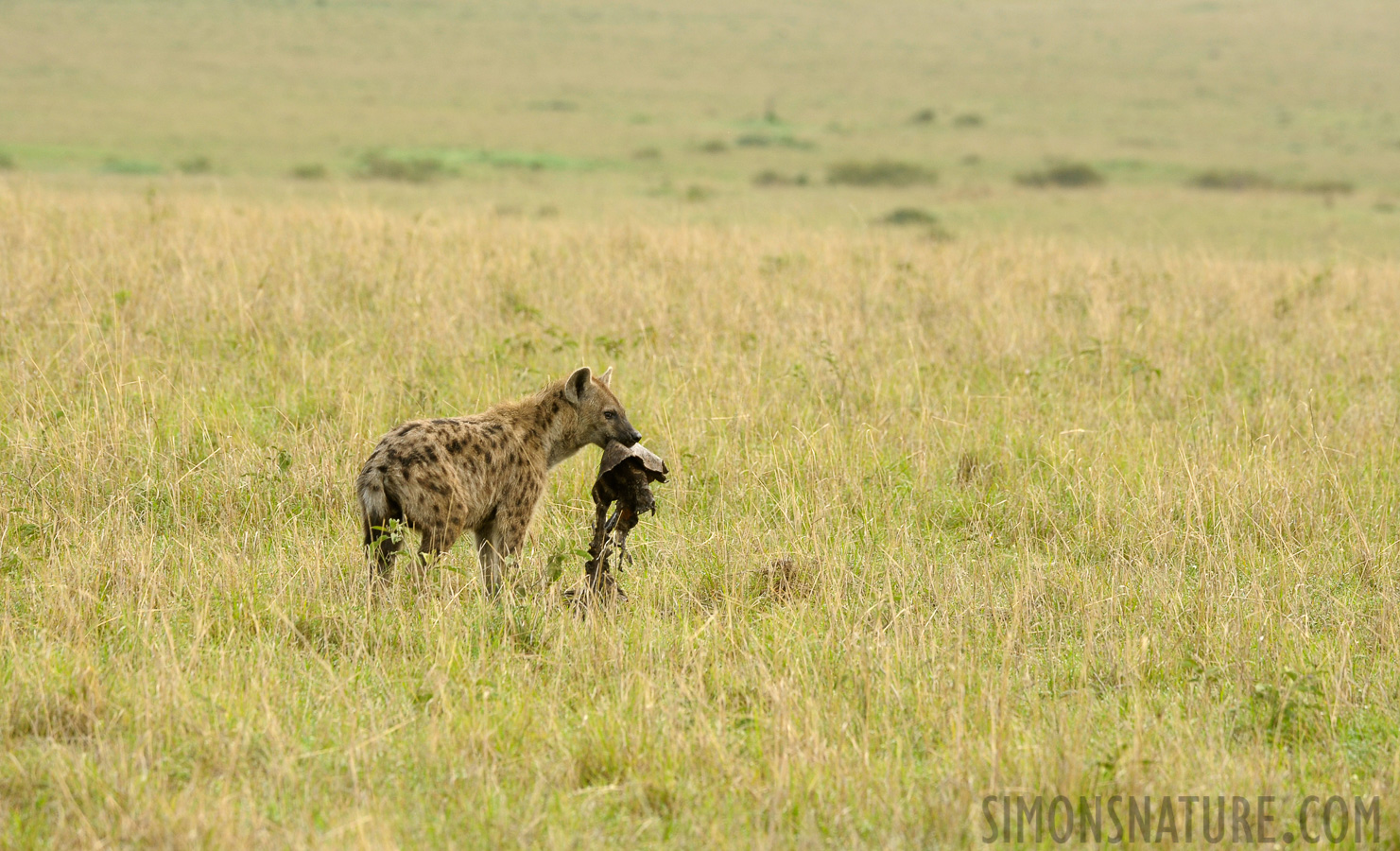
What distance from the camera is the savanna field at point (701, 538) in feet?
12.6

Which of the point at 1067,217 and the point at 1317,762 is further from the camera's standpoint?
the point at 1067,217

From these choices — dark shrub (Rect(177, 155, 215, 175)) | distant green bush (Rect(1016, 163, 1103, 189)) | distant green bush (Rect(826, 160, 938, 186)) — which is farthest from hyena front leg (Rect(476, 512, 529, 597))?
distant green bush (Rect(1016, 163, 1103, 189))

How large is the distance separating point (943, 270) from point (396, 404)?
20.0ft

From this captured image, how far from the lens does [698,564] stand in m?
5.71

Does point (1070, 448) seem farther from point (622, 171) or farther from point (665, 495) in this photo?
point (622, 171)

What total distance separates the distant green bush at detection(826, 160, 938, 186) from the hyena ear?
77.2ft

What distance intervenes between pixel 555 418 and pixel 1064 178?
2485cm

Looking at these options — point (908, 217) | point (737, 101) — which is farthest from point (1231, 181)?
point (737, 101)

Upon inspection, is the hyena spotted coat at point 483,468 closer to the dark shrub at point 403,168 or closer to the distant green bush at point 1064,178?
the dark shrub at point 403,168

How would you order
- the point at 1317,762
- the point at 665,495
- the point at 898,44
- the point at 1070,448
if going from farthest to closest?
1. the point at 898,44
2. the point at 1070,448
3. the point at 665,495
4. the point at 1317,762

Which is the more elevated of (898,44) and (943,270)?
(898,44)

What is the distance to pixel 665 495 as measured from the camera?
664 cm

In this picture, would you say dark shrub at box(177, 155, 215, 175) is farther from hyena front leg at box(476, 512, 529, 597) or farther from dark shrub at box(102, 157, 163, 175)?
hyena front leg at box(476, 512, 529, 597)

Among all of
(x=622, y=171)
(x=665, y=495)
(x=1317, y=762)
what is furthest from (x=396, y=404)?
(x=622, y=171)
